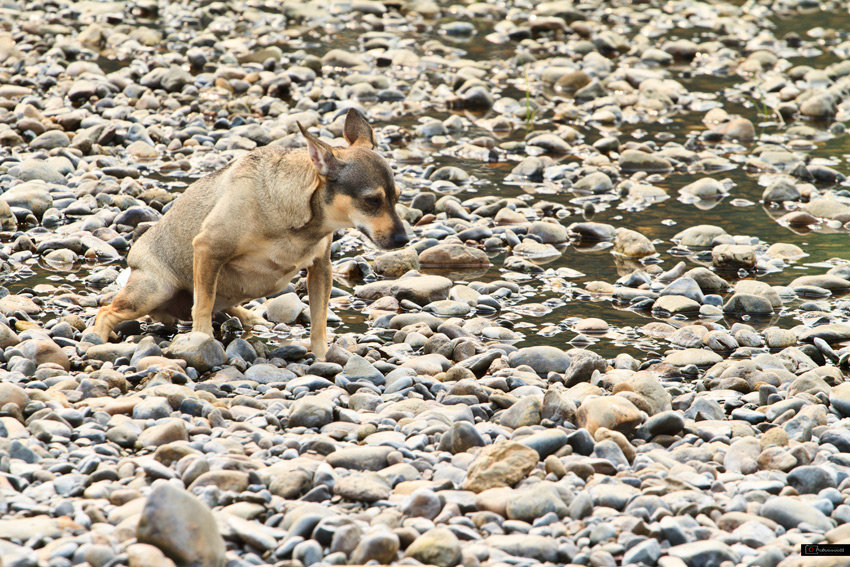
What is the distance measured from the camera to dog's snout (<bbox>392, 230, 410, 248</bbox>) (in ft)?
22.4

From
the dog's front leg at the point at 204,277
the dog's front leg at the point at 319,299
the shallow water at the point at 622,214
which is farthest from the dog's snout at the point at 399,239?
the shallow water at the point at 622,214

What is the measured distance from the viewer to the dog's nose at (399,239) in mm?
6820

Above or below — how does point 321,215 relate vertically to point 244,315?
above

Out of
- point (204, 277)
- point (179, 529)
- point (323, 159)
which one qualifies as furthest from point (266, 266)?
point (179, 529)

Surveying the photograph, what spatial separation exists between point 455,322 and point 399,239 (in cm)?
138

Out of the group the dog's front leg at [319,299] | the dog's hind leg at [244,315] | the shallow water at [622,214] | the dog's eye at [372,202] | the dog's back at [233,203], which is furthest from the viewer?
the shallow water at [622,214]

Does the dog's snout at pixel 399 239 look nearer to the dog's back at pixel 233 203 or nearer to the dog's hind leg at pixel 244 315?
the dog's back at pixel 233 203

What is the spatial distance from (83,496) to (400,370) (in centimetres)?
256

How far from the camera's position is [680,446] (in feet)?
18.4

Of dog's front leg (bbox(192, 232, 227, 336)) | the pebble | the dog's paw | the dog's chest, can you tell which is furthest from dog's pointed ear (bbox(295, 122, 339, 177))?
the pebble

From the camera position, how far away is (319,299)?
7.34 metres

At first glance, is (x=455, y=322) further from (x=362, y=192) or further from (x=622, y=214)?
(x=622, y=214)

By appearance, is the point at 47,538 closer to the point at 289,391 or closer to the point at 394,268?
the point at 289,391

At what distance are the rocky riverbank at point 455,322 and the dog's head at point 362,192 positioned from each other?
36.6 inches
